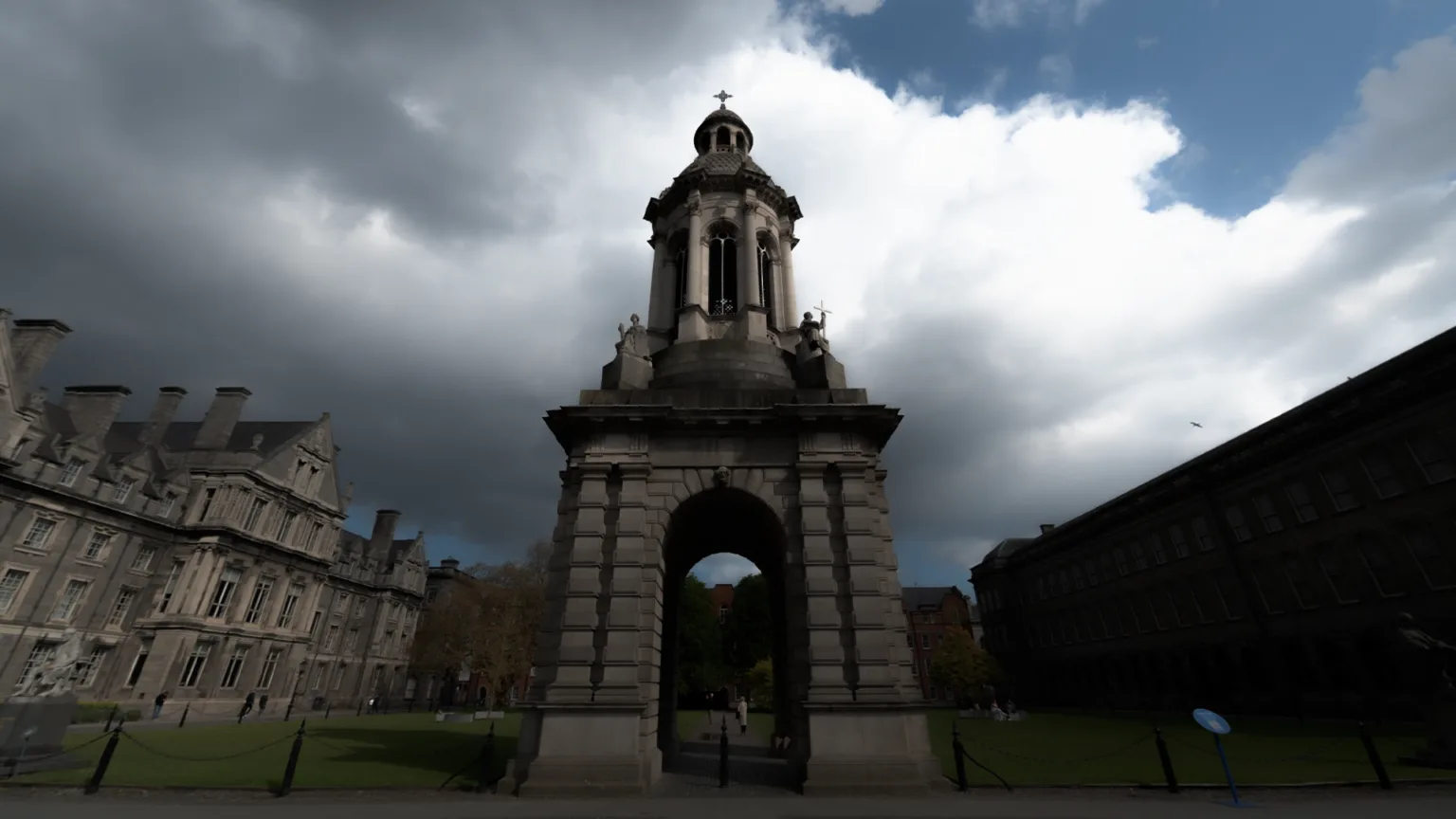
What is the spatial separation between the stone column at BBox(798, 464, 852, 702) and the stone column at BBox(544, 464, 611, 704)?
5.24 m

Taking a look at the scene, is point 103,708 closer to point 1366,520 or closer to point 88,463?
point 88,463

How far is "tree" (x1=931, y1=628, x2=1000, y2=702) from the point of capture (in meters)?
59.7

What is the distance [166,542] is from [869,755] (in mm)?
53615

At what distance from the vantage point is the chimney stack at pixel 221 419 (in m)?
48.8

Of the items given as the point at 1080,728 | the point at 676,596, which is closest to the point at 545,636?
the point at 676,596

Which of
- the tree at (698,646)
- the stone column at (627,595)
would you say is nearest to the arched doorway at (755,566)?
the stone column at (627,595)

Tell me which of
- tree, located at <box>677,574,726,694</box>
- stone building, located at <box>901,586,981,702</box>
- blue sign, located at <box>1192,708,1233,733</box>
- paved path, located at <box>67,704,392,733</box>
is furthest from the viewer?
stone building, located at <box>901,586,981,702</box>

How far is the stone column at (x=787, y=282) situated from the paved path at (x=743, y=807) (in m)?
16.3

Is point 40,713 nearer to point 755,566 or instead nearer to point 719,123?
point 755,566

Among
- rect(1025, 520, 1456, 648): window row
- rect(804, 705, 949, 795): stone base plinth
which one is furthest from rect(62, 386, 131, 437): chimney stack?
rect(1025, 520, 1456, 648): window row

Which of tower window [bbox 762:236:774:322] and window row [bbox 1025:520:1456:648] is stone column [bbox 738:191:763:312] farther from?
window row [bbox 1025:520:1456:648]

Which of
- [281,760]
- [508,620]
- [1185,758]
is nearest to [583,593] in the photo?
[281,760]

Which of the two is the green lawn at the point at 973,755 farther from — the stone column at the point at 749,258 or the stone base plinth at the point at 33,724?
the stone column at the point at 749,258

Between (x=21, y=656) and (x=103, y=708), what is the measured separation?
16.8 ft
